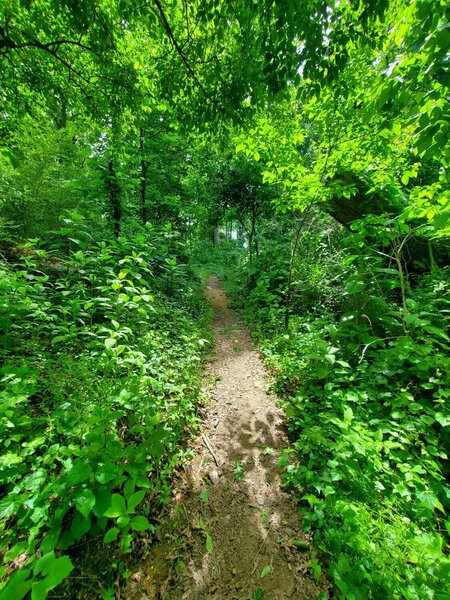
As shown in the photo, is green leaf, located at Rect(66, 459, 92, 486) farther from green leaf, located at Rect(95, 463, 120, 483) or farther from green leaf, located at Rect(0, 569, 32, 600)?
green leaf, located at Rect(0, 569, 32, 600)

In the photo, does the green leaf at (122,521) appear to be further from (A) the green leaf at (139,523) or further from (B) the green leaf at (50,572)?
(B) the green leaf at (50,572)

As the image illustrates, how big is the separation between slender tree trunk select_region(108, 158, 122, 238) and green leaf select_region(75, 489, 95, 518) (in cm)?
480

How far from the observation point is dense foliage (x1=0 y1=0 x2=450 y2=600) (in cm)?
152

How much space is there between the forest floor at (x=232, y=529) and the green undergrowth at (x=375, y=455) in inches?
8.2

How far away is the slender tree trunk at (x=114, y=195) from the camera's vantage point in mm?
4958

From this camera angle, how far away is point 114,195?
5102 millimetres

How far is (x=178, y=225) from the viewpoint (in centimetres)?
898

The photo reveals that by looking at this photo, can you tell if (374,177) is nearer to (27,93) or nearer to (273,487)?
(273,487)

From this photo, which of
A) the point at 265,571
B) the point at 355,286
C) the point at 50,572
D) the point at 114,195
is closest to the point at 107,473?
the point at 50,572

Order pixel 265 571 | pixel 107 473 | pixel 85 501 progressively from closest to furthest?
pixel 85 501, pixel 107 473, pixel 265 571

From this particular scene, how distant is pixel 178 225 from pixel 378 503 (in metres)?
9.02

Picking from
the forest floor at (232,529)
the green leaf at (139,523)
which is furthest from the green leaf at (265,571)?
the green leaf at (139,523)

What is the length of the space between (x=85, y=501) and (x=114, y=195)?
212 inches

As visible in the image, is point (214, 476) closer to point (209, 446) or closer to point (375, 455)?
point (209, 446)
